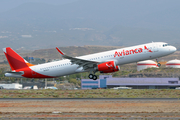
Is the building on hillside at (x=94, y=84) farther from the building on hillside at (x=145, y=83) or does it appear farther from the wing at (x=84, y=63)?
the wing at (x=84, y=63)

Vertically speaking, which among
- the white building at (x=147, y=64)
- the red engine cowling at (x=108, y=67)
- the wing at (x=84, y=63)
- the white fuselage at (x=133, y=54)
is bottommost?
the red engine cowling at (x=108, y=67)

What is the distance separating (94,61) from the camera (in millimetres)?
50219

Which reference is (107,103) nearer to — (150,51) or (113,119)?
(113,119)

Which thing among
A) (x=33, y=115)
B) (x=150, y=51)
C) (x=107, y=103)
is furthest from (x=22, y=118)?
(x=150, y=51)

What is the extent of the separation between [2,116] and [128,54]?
25704 millimetres

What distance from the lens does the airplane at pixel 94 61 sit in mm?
48438

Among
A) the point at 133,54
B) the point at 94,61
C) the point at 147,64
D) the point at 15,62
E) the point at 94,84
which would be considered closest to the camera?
the point at 133,54

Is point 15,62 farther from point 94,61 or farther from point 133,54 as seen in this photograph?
point 133,54

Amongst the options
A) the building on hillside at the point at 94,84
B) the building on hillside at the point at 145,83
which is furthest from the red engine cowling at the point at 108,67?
the building on hillside at the point at 94,84

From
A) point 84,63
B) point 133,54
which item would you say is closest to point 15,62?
point 84,63

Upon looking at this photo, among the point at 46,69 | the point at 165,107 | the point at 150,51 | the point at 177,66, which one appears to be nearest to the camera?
the point at 165,107

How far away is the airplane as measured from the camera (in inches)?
1907

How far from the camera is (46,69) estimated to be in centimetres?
5456

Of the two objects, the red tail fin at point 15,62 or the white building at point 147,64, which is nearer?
the red tail fin at point 15,62
